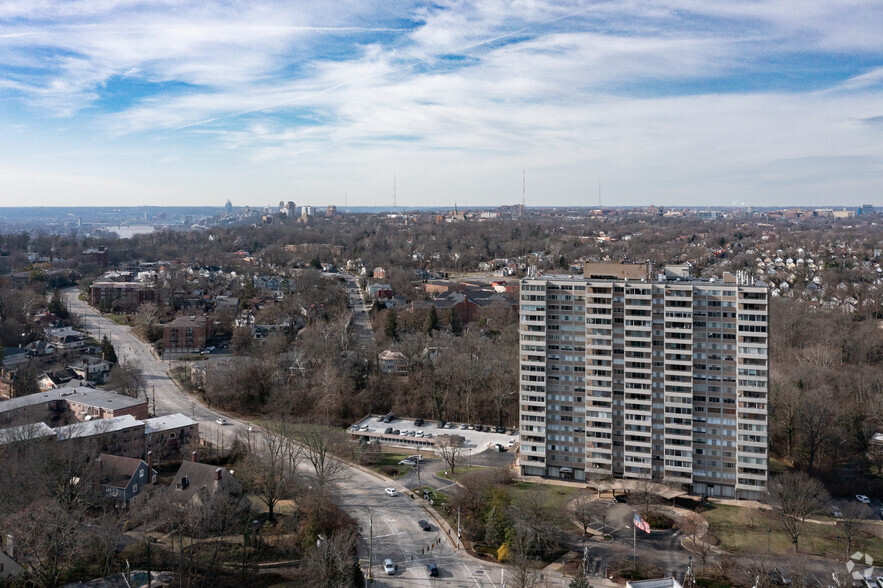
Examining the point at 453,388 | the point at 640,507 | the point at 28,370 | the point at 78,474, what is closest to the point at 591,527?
the point at 640,507

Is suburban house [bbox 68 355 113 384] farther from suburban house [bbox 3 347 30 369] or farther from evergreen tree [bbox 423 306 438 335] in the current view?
evergreen tree [bbox 423 306 438 335]

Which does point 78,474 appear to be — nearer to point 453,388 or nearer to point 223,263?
point 453,388

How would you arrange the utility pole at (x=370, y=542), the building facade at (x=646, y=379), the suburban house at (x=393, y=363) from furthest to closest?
the suburban house at (x=393, y=363), the building facade at (x=646, y=379), the utility pole at (x=370, y=542)

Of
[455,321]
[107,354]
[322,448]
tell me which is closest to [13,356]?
[107,354]

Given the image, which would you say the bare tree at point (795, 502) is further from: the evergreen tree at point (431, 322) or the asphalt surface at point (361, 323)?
the evergreen tree at point (431, 322)

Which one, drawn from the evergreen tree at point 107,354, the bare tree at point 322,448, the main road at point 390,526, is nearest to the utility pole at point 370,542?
the main road at point 390,526

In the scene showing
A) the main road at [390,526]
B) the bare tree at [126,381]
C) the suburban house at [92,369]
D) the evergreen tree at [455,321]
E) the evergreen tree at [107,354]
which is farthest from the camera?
the evergreen tree at [455,321]

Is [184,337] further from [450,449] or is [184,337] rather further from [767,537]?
[767,537]
